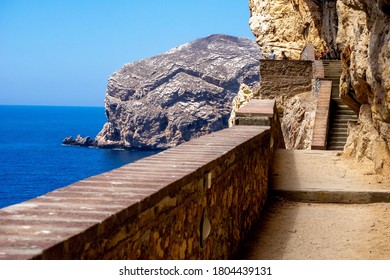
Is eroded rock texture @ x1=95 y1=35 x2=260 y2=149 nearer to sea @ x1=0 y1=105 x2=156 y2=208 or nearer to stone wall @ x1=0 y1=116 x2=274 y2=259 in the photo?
sea @ x1=0 y1=105 x2=156 y2=208

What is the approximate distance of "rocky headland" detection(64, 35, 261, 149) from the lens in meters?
115

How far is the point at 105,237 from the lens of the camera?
9.48 feet

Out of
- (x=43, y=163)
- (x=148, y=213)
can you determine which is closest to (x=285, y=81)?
(x=148, y=213)

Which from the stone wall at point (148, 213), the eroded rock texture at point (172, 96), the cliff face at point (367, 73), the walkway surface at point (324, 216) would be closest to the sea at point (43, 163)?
the eroded rock texture at point (172, 96)

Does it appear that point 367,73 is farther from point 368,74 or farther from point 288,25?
point 288,25

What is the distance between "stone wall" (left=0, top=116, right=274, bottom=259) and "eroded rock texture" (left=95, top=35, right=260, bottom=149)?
4183 inches

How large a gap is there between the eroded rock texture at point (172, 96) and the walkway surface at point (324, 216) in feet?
336

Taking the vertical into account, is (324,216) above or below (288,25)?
below

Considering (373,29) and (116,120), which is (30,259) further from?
(116,120)

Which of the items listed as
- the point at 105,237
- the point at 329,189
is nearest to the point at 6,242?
the point at 105,237

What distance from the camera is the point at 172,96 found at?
11912 centimetres

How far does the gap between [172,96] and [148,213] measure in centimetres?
11606

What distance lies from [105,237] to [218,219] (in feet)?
8.24

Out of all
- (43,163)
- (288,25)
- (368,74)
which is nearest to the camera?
(368,74)
